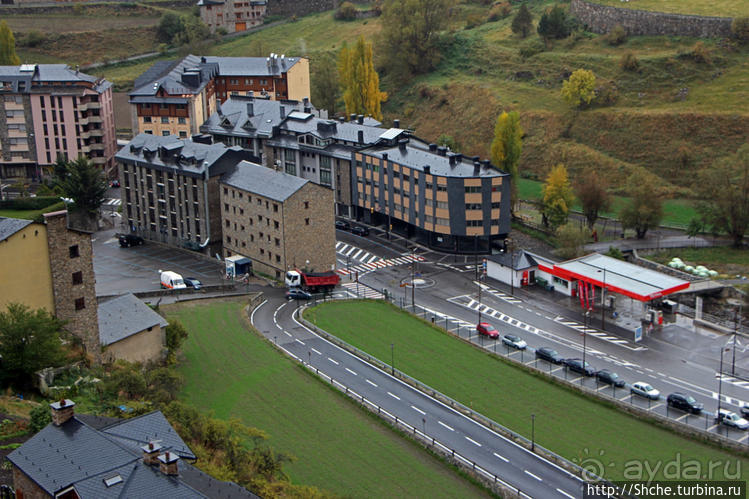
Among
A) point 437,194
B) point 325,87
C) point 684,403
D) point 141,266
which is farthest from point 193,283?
point 325,87

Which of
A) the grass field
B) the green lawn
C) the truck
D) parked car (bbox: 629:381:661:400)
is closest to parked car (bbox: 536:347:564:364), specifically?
the green lawn

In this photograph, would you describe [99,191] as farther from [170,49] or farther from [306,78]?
[170,49]

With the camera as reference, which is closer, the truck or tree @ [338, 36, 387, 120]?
the truck

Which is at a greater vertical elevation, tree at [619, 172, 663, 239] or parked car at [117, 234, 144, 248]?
tree at [619, 172, 663, 239]

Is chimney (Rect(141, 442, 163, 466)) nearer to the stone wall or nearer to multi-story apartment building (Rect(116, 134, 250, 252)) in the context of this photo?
multi-story apartment building (Rect(116, 134, 250, 252))

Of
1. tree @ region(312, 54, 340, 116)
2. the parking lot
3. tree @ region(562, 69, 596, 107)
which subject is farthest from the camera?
tree @ region(312, 54, 340, 116)

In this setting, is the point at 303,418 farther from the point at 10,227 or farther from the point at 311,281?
the point at 311,281
